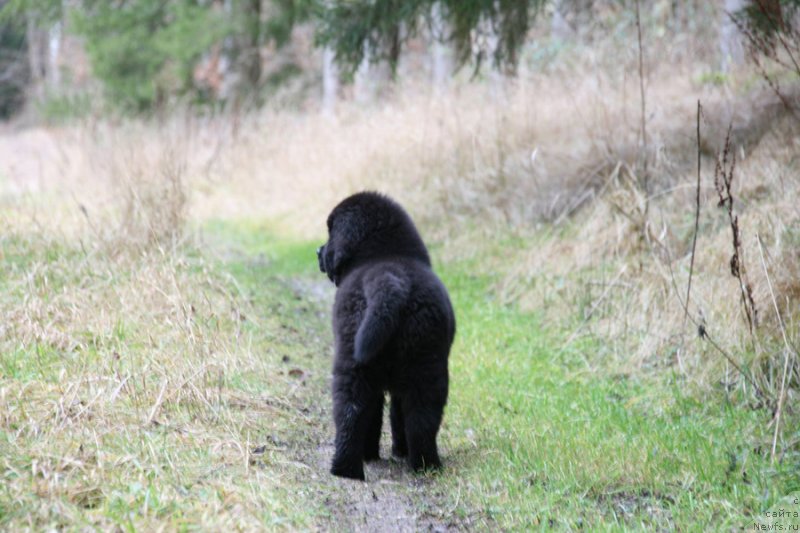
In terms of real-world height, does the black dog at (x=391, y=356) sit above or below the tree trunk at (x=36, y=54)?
below

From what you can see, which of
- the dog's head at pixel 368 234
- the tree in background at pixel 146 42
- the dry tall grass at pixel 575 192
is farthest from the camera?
the tree in background at pixel 146 42

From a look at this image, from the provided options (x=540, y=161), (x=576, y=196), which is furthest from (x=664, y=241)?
(x=540, y=161)

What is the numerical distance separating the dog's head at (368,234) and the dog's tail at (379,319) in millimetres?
578

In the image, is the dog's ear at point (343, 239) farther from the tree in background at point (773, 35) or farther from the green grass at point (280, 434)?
the tree in background at point (773, 35)

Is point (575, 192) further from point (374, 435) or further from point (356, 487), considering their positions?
point (356, 487)

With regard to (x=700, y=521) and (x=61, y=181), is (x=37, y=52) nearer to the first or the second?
(x=61, y=181)

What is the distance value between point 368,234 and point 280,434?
4.48 feet

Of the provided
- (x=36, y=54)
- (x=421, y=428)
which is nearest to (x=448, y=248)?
(x=421, y=428)

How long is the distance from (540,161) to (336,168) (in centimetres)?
504

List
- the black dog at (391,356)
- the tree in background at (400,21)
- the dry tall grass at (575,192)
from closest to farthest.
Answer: the black dog at (391,356) → the dry tall grass at (575,192) → the tree in background at (400,21)

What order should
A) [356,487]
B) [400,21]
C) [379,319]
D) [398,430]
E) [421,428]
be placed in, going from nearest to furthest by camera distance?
[379,319] < [356,487] < [421,428] < [398,430] < [400,21]

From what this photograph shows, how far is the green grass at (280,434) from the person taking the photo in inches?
145

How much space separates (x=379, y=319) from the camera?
4.27 meters

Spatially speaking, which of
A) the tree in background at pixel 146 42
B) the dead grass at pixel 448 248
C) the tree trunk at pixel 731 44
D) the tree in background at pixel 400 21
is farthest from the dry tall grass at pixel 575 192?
the tree in background at pixel 146 42
